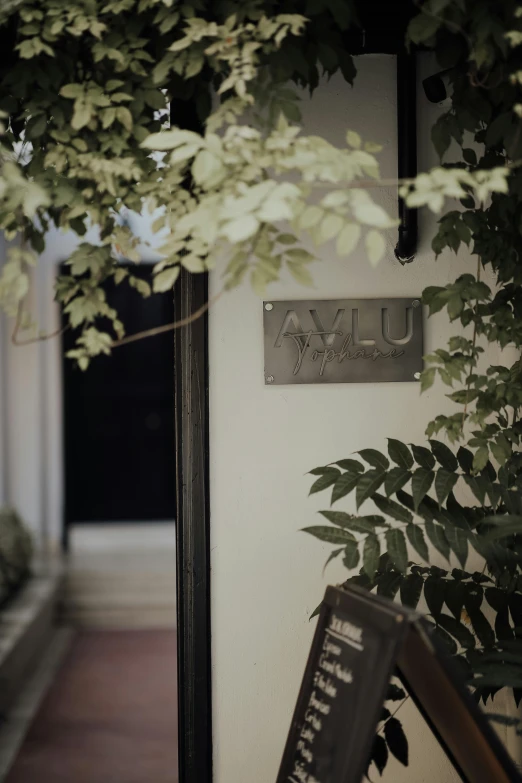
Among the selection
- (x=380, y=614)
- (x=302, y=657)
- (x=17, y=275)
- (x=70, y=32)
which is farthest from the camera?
(x=302, y=657)

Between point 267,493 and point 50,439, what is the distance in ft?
15.1

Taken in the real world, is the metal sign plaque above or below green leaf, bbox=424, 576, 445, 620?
above

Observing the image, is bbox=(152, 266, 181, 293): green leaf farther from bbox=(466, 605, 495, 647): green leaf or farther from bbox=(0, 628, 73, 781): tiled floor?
bbox=(0, 628, 73, 781): tiled floor

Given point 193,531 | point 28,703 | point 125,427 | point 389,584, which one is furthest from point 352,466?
point 125,427

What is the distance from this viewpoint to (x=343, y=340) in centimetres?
215

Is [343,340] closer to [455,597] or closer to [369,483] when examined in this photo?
[369,483]

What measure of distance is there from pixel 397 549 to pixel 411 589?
186mm

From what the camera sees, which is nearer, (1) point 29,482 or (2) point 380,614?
(2) point 380,614

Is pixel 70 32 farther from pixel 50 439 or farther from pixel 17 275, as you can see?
pixel 50 439

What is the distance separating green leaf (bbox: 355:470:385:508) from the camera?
1670 millimetres

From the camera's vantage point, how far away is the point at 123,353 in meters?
6.82

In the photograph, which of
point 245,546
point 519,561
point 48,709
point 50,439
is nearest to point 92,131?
point 245,546

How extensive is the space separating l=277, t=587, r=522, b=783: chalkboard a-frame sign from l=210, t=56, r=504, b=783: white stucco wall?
2.21 ft

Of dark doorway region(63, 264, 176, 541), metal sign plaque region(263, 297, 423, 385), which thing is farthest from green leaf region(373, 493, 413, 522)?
dark doorway region(63, 264, 176, 541)
